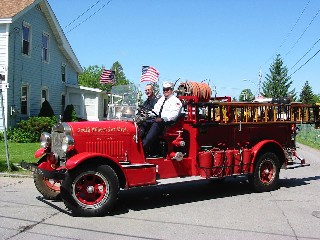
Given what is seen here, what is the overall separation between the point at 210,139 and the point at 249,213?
1.96 meters

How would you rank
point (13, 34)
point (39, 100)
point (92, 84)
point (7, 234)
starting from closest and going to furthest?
point (7, 234) < point (13, 34) < point (39, 100) < point (92, 84)

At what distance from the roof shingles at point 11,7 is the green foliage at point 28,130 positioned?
16.1 ft

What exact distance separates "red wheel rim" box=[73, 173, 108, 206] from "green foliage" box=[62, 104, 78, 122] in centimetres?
1992

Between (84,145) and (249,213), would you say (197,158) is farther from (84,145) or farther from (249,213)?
(84,145)

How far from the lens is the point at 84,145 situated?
6.95 meters

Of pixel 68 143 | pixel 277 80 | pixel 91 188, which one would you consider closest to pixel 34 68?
pixel 68 143

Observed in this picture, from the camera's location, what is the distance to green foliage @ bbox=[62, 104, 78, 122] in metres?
26.4

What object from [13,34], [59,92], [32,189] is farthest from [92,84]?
[32,189]

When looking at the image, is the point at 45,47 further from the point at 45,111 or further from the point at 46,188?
the point at 46,188

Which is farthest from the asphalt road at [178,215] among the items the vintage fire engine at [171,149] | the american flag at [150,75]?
the american flag at [150,75]

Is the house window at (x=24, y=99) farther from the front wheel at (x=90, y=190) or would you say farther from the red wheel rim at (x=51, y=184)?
the front wheel at (x=90, y=190)

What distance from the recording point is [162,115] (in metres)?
7.84

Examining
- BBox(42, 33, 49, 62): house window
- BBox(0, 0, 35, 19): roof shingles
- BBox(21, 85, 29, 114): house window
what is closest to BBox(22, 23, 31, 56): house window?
BBox(0, 0, 35, 19): roof shingles

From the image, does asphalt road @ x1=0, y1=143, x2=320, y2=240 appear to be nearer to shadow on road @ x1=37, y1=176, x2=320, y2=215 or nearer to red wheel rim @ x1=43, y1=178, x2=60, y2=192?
shadow on road @ x1=37, y1=176, x2=320, y2=215
